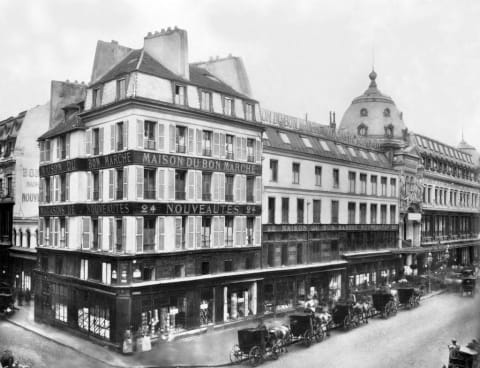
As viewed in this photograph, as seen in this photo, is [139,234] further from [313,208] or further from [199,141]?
[313,208]

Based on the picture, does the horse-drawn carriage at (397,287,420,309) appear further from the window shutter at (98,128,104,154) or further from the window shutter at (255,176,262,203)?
the window shutter at (98,128,104,154)

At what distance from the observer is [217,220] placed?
26.7m

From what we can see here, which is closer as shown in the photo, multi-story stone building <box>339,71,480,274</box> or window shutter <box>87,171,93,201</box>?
window shutter <box>87,171,93,201</box>

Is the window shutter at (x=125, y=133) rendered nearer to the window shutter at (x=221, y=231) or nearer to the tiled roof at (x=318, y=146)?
the window shutter at (x=221, y=231)

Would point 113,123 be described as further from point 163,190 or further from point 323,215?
point 323,215

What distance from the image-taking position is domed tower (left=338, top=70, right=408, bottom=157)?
26.7 metres

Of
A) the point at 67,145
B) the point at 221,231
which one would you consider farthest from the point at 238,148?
the point at 67,145

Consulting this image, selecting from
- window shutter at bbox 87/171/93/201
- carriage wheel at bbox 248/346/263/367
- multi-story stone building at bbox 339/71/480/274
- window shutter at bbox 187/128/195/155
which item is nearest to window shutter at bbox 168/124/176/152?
window shutter at bbox 187/128/195/155

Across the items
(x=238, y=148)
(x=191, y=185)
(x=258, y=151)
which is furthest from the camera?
(x=258, y=151)

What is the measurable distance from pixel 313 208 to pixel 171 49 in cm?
1331

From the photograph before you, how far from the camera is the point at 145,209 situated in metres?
23.3

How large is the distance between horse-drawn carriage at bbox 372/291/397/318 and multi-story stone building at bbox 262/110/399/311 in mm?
4106

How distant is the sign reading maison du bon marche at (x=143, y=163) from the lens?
75.2ft

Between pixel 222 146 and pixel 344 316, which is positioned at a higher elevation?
pixel 222 146
